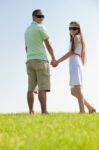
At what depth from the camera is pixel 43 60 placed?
498 inches

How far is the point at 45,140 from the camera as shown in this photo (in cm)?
566

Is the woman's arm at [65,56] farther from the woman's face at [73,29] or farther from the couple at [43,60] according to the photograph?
the woman's face at [73,29]

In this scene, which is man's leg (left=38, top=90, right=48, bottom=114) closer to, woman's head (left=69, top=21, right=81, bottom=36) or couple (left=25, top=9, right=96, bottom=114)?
couple (left=25, top=9, right=96, bottom=114)

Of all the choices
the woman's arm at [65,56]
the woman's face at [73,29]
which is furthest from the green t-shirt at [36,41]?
the woman's face at [73,29]

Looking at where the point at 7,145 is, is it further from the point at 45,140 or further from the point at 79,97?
the point at 79,97

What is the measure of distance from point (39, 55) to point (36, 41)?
39cm

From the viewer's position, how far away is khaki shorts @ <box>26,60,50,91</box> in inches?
498

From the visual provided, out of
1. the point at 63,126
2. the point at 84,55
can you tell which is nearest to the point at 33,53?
the point at 84,55

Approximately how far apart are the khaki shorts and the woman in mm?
471

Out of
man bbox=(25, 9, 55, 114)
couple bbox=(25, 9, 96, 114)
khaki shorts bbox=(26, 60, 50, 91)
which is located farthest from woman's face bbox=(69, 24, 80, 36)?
khaki shorts bbox=(26, 60, 50, 91)

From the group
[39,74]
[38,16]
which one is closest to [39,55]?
[39,74]

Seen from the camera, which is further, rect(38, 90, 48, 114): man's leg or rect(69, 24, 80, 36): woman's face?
rect(69, 24, 80, 36): woman's face

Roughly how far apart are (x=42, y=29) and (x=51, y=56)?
28.9 inches

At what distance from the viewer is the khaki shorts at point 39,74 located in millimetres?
12648
